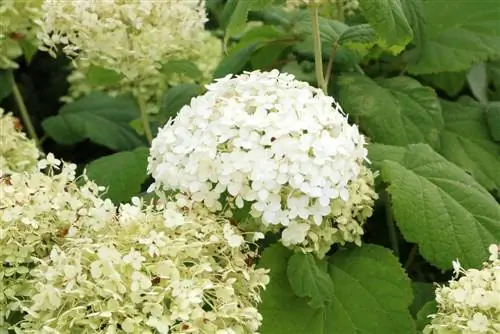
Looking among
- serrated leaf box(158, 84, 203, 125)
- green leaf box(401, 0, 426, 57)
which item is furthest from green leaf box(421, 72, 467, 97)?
serrated leaf box(158, 84, 203, 125)

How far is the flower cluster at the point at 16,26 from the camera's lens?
186cm

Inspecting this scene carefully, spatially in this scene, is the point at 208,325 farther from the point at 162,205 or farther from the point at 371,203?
the point at 371,203

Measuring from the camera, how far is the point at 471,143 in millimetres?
1635

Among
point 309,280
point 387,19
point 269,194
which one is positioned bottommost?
point 309,280

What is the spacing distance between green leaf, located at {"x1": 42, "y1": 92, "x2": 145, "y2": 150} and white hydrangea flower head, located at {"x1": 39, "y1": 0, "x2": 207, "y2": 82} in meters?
0.45

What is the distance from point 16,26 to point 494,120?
1.02 meters

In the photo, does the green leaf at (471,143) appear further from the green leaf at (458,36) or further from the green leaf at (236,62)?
the green leaf at (236,62)

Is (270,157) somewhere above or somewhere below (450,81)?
above

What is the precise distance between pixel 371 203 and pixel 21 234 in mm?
471

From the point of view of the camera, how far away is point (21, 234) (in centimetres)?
110

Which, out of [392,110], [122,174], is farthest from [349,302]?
[122,174]

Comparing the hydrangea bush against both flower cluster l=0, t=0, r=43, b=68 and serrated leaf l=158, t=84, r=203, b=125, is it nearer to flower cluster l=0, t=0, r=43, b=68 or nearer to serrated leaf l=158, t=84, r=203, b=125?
serrated leaf l=158, t=84, r=203, b=125

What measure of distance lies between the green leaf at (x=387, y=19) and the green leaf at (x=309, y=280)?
0.40 meters

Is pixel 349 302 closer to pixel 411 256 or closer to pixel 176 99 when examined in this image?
pixel 411 256
